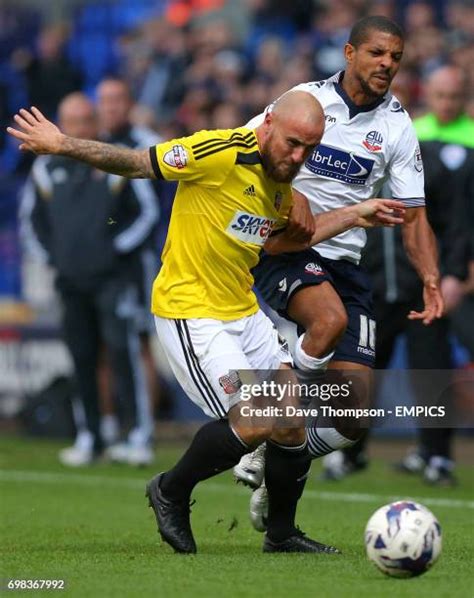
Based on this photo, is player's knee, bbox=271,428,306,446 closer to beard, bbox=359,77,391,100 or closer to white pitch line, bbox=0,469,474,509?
beard, bbox=359,77,391,100

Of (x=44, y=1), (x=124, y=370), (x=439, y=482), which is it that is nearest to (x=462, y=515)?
(x=439, y=482)

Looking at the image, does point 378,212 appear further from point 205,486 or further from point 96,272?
point 96,272

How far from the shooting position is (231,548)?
294 inches

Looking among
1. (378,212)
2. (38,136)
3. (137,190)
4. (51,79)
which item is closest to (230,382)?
(378,212)

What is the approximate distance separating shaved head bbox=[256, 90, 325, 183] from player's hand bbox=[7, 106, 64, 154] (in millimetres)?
969

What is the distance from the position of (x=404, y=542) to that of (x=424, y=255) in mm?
2072

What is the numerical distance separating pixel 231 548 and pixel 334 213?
1.75 meters

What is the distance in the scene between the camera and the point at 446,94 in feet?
36.4

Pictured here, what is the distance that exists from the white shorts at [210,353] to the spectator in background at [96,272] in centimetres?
520

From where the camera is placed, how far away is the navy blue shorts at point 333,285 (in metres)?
7.87

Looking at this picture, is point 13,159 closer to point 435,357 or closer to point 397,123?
point 435,357

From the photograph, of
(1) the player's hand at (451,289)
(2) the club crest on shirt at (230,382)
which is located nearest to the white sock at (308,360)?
(2) the club crest on shirt at (230,382)

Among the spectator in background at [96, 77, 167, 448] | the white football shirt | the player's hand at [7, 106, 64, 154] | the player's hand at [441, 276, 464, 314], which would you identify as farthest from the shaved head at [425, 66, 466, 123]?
the player's hand at [7, 106, 64, 154]

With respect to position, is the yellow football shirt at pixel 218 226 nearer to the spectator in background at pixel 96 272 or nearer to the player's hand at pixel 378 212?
the player's hand at pixel 378 212
